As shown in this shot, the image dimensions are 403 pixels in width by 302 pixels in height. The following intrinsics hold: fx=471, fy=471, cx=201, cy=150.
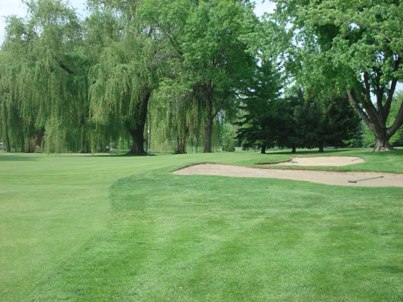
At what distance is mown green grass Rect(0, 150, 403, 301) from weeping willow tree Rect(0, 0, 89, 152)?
24691mm

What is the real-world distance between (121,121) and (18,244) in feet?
104

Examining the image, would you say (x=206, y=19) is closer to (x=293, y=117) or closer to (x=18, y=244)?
(x=293, y=117)

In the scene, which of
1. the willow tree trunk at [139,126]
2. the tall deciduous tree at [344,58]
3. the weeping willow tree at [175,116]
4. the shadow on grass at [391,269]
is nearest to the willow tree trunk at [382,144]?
the tall deciduous tree at [344,58]

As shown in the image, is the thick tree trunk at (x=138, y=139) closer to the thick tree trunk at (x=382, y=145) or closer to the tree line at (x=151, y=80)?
the tree line at (x=151, y=80)

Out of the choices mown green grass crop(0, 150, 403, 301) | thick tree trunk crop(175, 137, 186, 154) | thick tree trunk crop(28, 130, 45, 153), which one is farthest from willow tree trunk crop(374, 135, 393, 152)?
thick tree trunk crop(28, 130, 45, 153)

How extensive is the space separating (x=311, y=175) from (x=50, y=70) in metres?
25.5

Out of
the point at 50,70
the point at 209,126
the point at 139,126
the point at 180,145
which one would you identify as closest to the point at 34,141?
the point at 139,126

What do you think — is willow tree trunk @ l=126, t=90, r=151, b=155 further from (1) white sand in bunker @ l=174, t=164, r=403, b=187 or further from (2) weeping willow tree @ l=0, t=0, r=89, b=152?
(1) white sand in bunker @ l=174, t=164, r=403, b=187

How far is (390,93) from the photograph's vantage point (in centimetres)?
2856

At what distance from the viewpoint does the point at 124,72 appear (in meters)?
34.8

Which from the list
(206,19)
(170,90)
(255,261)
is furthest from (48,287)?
(206,19)

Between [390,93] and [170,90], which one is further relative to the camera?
[170,90]

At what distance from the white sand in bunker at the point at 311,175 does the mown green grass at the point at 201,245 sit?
7.33 ft

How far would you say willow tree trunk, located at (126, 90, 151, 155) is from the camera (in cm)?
3957
